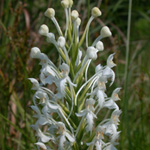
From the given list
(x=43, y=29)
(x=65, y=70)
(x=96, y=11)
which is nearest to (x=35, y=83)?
(x=65, y=70)

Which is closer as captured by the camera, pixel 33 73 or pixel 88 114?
pixel 88 114

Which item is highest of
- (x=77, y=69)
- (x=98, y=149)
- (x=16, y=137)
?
(x=77, y=69)

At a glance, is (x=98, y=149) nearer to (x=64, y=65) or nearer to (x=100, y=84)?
(x=100, y=84)

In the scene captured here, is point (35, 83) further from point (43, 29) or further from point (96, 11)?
point (96, 11)

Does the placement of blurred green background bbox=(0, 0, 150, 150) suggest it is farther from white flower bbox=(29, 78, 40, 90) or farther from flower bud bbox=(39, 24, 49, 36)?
flower bud bbox=(39, 24, 49, 36)

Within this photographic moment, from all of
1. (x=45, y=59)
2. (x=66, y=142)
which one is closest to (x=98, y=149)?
(x=66, y=142)

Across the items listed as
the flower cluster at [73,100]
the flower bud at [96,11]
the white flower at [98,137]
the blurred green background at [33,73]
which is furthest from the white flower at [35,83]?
the flower bud at [96,11]

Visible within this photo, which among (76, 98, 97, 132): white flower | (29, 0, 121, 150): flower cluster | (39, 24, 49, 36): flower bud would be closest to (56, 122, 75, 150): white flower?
(29, 0, 121, 150): flower cluster

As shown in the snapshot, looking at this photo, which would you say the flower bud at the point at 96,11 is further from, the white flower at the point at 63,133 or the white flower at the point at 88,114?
the white flower at the point at 63,133
